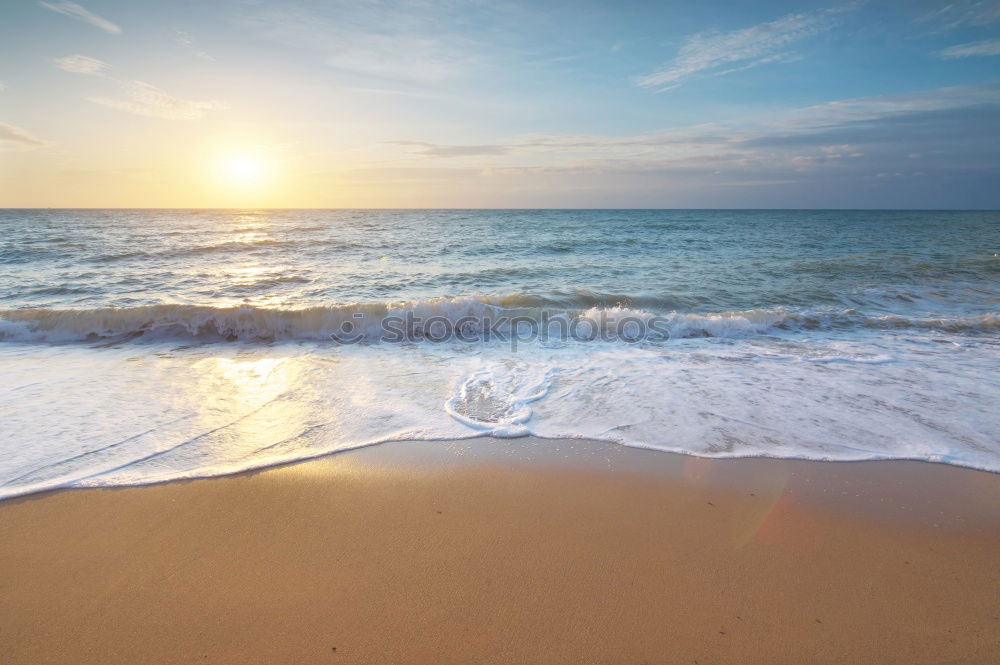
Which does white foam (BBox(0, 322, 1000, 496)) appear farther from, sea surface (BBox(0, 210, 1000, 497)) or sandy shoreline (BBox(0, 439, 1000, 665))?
sandy shoreline (BBox(0, 439, 1000, 665))

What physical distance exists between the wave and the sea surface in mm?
40

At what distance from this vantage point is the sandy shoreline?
6.81 feet

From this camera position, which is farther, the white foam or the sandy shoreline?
the white foam

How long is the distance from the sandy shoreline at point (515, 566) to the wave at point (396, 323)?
476cm

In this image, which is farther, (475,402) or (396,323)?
(396,323)

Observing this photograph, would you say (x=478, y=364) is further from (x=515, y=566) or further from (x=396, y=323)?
(x=515, y=566)

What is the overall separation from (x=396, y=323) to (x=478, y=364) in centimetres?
272

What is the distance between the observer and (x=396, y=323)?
8.50m

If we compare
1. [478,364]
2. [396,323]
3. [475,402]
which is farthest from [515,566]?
[396,323]

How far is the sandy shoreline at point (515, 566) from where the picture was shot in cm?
207

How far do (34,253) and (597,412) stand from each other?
2282 cm

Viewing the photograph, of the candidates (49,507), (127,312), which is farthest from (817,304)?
(127,312)

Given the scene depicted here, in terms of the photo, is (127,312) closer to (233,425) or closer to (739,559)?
(233,425)

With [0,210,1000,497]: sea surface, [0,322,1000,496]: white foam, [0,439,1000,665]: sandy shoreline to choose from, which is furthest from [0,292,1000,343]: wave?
[0,439,1000,665]: sandy shoreline
